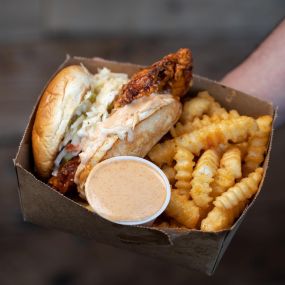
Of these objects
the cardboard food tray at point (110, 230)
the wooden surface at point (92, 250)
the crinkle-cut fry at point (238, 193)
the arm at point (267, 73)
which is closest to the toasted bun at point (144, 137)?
the cardboard food tray at point (110, 230)

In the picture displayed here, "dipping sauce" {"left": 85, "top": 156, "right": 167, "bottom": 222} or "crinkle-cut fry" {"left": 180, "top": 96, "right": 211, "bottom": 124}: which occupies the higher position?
"crinkle-cut fry" {"left": 180, "top": 96, "right": 211, "bottom": 124}

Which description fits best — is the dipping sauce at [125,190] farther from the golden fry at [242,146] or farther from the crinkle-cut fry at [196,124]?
the golden fry at [242,146]

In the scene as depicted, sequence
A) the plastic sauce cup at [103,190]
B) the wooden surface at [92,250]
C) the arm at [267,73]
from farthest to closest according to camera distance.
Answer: the wooden surface at [92,250]
the arm at [267,73]
the plastic sauce cup at [103,190]

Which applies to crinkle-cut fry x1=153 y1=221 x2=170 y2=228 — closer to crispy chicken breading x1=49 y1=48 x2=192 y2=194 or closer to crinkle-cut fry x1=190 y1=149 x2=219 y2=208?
crinkle-cut fry x1=190 y1=149 x2=219 y2=208

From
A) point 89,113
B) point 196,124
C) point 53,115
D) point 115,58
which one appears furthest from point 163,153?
point 115,58

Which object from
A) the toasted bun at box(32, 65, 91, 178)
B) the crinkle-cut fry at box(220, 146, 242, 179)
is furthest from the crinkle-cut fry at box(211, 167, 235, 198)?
the toasted bun at box(32, 65, 91, 178)
